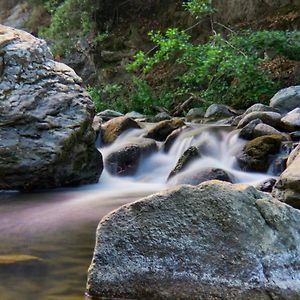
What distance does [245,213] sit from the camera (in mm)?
2637

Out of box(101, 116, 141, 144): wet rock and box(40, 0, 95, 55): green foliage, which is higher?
box(40, 0, 95, 55): green foliage

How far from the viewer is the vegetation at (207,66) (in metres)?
10.4

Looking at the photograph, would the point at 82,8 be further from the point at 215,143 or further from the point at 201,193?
the point at 201,193

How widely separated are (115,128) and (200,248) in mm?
6064

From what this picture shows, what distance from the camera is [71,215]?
4730 millimetres

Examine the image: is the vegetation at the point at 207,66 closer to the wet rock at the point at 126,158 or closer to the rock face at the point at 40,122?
the wet rock at the point at 126,158

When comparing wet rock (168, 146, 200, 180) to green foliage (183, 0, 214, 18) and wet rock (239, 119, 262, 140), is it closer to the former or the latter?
wet rock (239, 119, 262, 140)

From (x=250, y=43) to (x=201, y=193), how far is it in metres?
8.47

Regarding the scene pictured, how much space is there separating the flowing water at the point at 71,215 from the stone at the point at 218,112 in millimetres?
2014

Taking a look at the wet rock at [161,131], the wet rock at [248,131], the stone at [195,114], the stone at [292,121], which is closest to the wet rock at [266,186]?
the wet rock at [248,131]

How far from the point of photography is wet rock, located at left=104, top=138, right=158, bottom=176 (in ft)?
→ 23.9

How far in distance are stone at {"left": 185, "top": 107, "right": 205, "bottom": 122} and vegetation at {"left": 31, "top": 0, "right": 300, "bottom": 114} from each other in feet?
2.03

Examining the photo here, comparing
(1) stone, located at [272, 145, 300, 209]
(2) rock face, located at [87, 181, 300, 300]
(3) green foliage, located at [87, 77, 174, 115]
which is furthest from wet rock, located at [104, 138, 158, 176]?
(3) green foliage, located at [87, 77, 174, 115]

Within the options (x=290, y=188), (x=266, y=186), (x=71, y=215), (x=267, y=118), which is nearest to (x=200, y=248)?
(x=290, y=188)
